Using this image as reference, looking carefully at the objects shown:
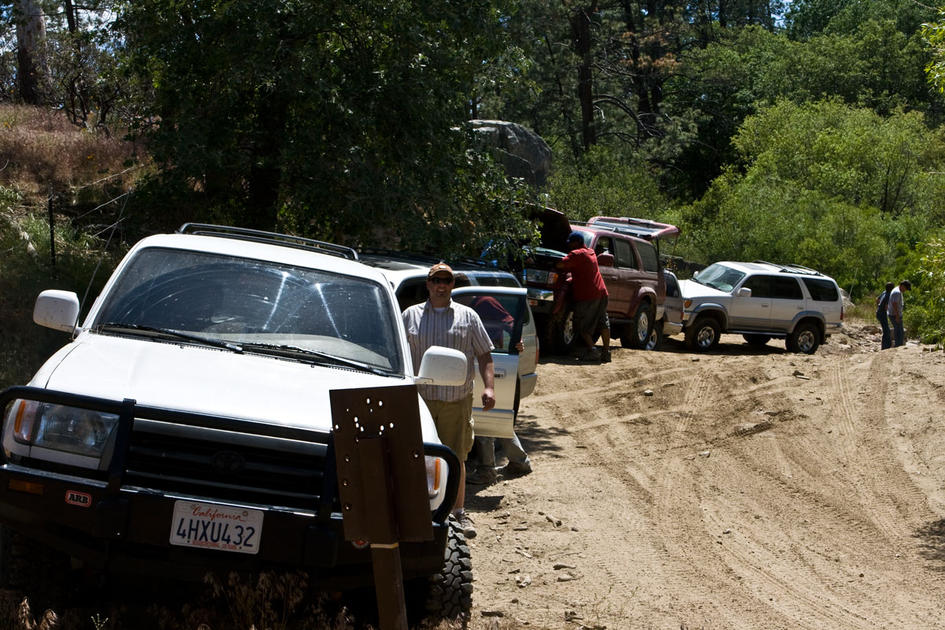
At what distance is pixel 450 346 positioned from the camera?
6852mm

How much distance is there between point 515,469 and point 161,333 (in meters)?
5.46

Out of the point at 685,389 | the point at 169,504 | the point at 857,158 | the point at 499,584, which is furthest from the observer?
the point at 857,158

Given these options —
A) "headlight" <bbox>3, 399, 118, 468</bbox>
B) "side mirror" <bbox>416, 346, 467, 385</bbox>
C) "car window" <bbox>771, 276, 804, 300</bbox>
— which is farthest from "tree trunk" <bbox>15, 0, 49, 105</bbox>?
"headlight" <bbox>3, 399, 118, 468</bbox>

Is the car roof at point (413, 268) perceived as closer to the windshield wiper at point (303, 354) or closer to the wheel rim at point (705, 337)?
the windshield wiper at point (303, 354)

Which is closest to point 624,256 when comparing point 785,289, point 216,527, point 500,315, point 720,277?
point 720,277

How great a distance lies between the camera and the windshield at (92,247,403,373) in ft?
17.9

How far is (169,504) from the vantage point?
170 inches

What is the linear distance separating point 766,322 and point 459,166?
12.0 m

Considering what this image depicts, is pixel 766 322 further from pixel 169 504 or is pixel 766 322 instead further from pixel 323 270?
pixel 169 504

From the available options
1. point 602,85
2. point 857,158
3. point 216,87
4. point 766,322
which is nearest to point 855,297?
point 857,158

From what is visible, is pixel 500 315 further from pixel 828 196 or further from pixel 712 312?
pixel 828 196

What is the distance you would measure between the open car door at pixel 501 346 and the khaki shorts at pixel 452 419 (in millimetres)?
1811

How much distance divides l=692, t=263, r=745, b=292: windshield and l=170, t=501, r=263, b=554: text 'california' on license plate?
19.2m

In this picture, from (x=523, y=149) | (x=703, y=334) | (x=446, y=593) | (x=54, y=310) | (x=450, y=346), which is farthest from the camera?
(x=523, y=149)
